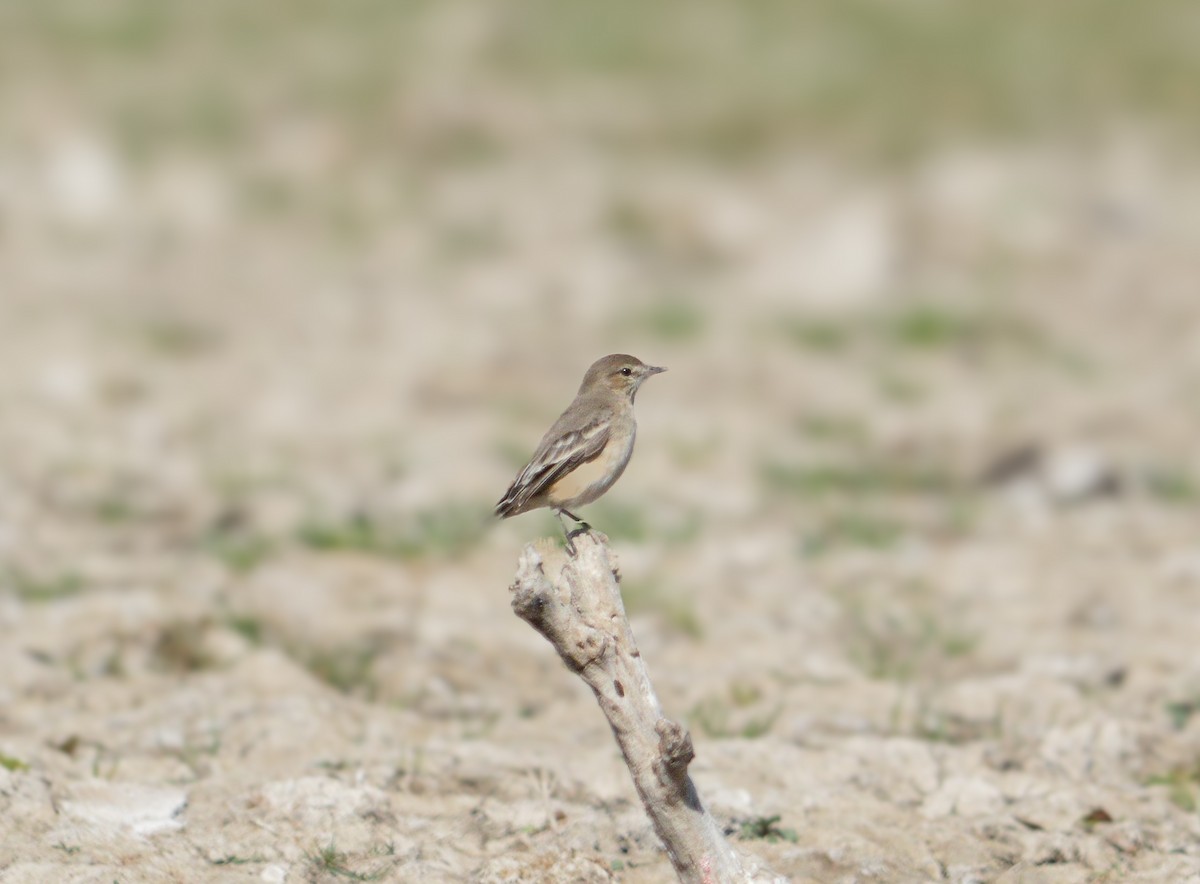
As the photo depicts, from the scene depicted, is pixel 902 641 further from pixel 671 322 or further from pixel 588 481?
pixel 671 322

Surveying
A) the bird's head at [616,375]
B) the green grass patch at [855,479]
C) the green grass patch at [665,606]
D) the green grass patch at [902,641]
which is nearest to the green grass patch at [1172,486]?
the green grass patch at [855,479]

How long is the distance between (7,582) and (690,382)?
4.45 metres

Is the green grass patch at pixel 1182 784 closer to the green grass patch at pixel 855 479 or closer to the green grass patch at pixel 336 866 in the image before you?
the green grass patch at pixel 336 866

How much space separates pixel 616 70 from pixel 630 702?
967 cm

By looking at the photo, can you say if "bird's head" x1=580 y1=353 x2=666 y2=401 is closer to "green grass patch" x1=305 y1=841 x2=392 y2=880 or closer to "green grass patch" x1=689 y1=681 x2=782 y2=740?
"green grass patch" x1=689 y1=681 x2=782 y2=740

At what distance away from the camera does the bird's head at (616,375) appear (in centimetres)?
488

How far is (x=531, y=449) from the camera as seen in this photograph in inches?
326

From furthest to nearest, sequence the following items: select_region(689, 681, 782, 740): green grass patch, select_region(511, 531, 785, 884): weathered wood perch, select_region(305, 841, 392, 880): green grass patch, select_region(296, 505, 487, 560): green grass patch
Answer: select_region(296, 505, 487, 560): green grass patch < select_region(689, 681, 782, 740): green grass patch < select_region(305, 841, 392, 880): green grass patch < select_region(511, 531, 785, 884): weathered wood perch

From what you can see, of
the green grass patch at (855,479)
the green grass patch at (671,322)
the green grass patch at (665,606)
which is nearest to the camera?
the green grass patch at (665,606)

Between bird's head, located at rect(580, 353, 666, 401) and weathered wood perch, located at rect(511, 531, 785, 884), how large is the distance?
4.45ft

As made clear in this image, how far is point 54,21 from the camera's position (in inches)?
495

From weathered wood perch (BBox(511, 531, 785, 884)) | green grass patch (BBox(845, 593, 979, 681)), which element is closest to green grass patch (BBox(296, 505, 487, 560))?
green grass patch (BBox(845, 593, 979, 681))

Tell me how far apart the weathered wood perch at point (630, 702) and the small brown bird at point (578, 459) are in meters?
0.97

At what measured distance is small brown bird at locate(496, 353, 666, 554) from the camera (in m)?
4.61
